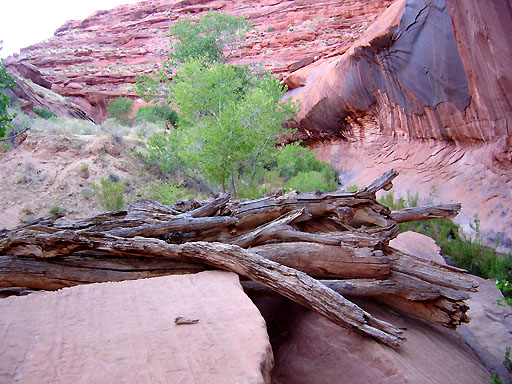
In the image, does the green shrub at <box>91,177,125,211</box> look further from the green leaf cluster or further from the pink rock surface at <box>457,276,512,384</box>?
the green leaf cluster

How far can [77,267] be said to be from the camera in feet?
10.2

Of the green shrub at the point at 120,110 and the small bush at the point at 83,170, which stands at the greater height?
the green shrub at the point at 120,110

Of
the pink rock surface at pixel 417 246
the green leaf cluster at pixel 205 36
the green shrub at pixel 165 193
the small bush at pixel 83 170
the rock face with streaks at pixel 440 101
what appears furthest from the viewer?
the green leaf cluster at pixel 205 36

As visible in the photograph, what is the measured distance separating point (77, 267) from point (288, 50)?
30287 millimetres

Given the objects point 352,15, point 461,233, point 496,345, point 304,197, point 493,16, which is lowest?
point 461,233

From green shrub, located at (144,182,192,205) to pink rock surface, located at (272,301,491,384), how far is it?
19.2ft

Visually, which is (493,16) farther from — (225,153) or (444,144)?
(225,153)

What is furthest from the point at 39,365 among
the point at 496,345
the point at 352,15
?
the point at 352,15

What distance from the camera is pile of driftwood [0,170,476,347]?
9.06ft

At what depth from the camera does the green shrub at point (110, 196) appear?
8.37 m

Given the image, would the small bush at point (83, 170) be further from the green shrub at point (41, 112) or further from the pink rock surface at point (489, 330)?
the green shrub at point (41, 112)

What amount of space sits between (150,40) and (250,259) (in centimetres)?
4430

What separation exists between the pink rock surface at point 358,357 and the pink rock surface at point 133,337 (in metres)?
0.78

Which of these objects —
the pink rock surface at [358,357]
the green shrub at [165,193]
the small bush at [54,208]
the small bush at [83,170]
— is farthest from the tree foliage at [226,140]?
the pink rock surface at [358,357]
